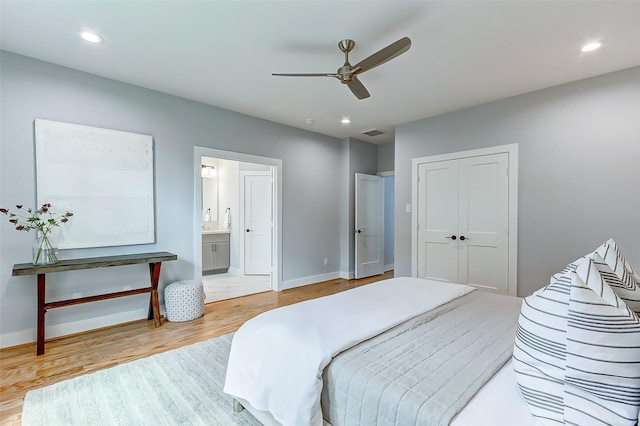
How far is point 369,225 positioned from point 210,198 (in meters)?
3.62

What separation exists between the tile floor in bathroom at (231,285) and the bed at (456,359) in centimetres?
281

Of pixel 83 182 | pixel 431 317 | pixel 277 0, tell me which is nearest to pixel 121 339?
pixel 83 182

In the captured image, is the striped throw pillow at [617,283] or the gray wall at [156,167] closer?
the striped throw pillow at [617,283]

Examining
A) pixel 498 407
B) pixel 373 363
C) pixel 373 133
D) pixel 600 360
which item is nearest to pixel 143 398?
pixel 373 363

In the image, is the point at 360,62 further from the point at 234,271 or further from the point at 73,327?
the point at 234,271

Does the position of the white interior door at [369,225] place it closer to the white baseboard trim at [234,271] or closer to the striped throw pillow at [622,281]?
the white baseboard trim at [234,271]

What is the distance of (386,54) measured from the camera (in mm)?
2090

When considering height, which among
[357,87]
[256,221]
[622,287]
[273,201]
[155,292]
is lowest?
[155,292]

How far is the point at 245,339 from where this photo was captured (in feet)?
5.32

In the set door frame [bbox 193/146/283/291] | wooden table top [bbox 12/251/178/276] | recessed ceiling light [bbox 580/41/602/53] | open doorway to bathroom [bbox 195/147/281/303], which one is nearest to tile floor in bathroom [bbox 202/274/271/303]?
open doorway to bathroom [bbox 195/147/281/303]

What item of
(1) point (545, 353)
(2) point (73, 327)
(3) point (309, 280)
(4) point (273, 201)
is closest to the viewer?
(1) point (545, 353)

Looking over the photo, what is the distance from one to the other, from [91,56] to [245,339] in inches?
116

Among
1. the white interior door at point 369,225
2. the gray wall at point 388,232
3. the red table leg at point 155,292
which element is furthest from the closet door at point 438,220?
the red table leg at point 155,292

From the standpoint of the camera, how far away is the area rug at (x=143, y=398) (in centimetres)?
172
